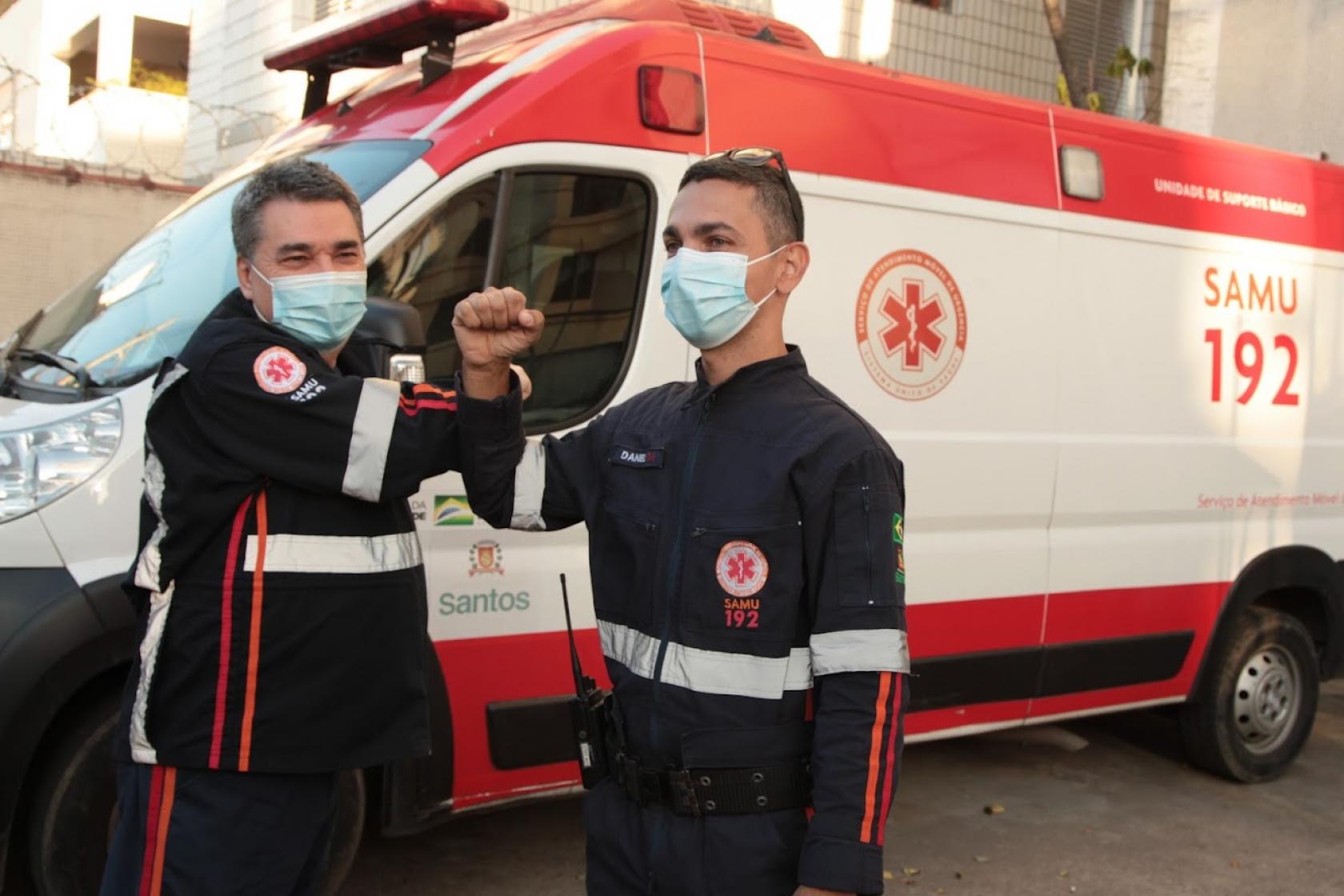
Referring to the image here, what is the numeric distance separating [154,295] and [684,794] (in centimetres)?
238

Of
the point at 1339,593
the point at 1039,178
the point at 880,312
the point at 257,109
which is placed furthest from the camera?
the point at 257,109

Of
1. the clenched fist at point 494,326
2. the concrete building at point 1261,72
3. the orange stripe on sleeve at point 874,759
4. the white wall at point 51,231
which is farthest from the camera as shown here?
the concrete building at point 1261,72

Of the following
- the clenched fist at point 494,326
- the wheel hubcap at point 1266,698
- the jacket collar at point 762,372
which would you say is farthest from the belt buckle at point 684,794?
the wheel hubcap at point 1266,698

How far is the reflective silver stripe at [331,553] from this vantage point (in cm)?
227

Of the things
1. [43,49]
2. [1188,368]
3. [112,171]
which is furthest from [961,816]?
[43,49]

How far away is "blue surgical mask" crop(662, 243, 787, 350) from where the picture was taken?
2266 millimetres

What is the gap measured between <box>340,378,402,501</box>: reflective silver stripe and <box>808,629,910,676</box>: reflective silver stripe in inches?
29.9

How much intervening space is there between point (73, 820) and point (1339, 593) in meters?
4.80

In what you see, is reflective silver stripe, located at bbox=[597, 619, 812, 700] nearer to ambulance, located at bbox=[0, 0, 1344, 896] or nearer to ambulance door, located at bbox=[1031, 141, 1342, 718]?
ambulance, located at bbox=[0, 0, 1344, 896]

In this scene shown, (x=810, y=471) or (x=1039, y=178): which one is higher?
(x=1039, y=178)

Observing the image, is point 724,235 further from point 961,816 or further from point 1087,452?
point 961,816

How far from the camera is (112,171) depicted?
885 cm

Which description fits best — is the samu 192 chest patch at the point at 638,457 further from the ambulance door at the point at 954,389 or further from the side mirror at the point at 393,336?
the ambulance door at the point at 954,389

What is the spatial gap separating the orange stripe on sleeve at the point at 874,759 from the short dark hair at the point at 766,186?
2.42ft
